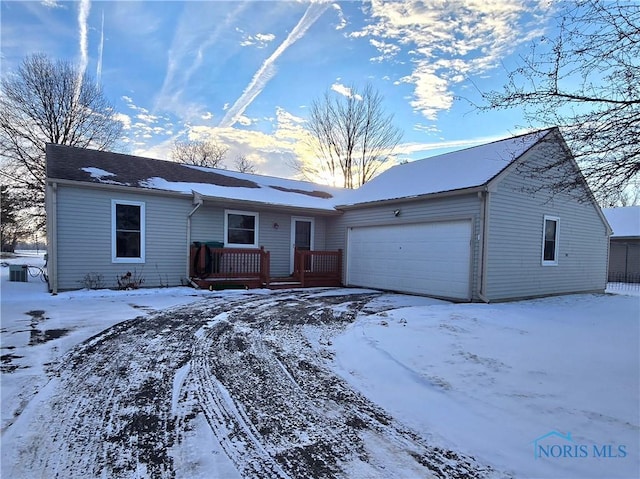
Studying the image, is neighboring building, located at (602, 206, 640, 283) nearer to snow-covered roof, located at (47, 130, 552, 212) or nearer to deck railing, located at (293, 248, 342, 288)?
snow-covered roof, located at (47, 130, 552, 212)

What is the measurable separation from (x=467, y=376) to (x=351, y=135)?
23164 mm

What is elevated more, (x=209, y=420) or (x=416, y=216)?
(x=416, y=216)

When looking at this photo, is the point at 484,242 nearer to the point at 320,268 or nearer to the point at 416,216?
the point at 416,216

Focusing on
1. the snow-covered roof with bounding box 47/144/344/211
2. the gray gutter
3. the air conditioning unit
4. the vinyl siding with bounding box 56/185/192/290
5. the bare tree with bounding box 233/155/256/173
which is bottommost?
the air conditioning unit

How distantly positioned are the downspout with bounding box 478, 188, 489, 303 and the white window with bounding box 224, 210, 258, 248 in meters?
7.18

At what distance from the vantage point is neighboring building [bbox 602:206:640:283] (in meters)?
18.8

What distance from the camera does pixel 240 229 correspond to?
12.1m

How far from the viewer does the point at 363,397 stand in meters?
3.24

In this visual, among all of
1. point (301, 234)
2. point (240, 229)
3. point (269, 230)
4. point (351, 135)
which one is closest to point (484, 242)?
point (301, 234)

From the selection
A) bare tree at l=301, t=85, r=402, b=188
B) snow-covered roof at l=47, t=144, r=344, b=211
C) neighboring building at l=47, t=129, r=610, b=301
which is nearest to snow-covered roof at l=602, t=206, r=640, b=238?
neighboring building at l=47, t=129, r=610, b=301

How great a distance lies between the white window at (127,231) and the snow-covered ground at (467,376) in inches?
101

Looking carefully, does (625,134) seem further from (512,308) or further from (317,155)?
(317,155)

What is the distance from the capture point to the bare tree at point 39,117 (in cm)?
1898

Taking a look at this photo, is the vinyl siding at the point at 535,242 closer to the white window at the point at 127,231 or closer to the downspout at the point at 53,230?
the white window at the point at 127,231
